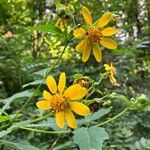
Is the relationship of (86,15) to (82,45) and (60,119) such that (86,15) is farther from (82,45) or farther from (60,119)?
(60,119)

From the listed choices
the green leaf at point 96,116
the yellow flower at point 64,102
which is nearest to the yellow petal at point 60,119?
the yellow flower at point 64,102

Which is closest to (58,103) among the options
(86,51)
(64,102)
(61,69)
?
(64,102)

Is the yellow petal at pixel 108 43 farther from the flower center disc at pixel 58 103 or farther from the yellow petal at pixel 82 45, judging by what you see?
the flower center disc at pixel 58 103

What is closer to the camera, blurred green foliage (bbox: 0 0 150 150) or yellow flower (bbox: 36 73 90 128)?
yellow flower (bbox: 36 73 90 128)

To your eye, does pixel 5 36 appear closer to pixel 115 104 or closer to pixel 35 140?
pixel 115 104

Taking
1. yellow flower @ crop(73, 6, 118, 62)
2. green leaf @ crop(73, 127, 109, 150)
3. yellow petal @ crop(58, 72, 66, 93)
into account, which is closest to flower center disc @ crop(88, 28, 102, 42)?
yellow flower @ crop(73, 6, 118, 62)

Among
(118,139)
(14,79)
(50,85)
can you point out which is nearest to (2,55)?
(14,79)

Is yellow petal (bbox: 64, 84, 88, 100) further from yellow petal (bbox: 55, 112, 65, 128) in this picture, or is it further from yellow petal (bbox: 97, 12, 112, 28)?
yellow petal (bbox: 97, 12, 112, 28)
